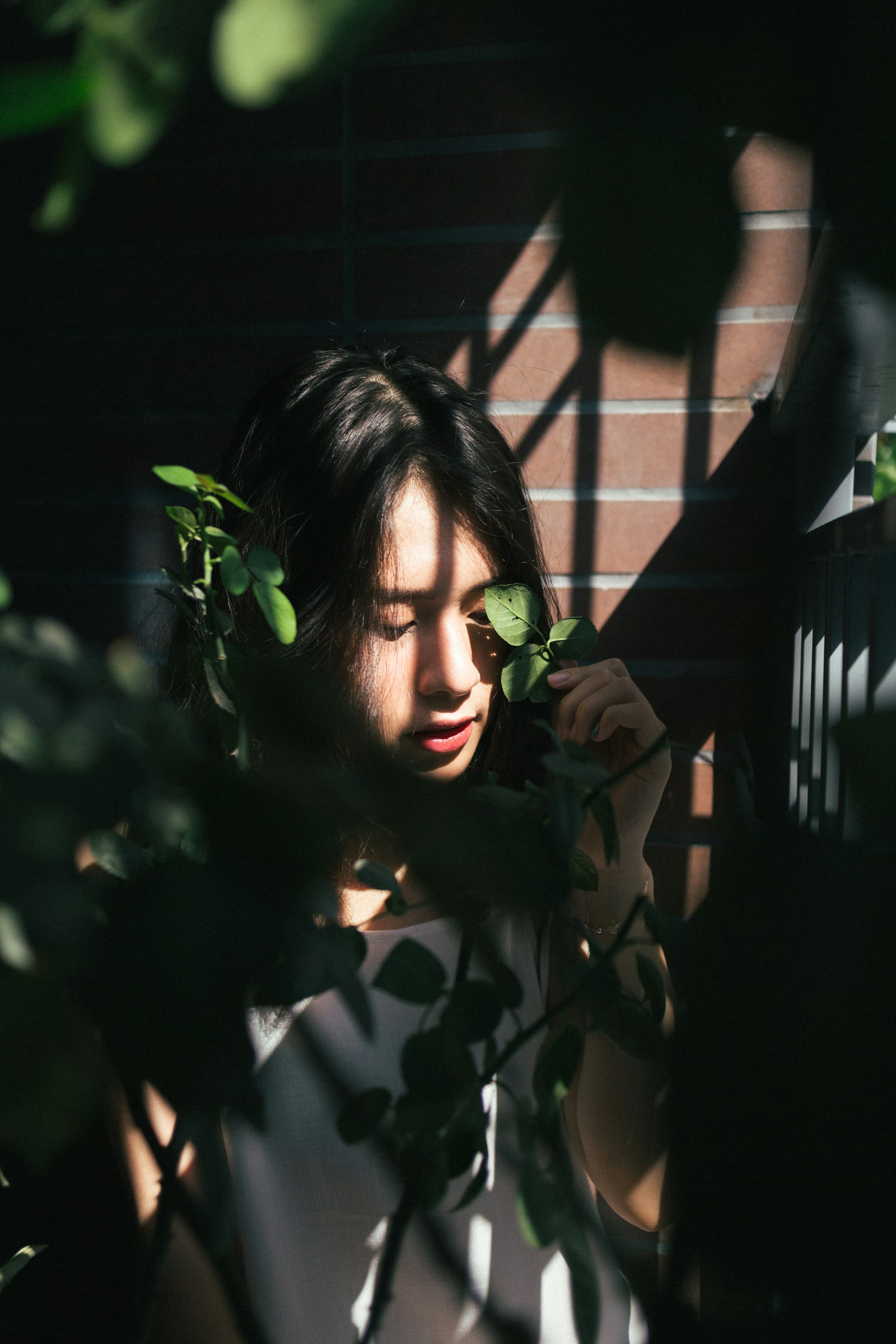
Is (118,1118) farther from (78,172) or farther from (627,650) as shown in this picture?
(627,650)

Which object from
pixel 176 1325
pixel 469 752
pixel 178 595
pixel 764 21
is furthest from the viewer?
pixel 469 752

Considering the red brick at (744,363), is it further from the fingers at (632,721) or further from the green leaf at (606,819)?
the green leaf at (606,819)

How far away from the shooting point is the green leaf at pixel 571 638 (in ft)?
2.76

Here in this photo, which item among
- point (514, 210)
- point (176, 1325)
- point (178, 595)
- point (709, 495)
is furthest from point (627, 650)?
point (176, 1325)

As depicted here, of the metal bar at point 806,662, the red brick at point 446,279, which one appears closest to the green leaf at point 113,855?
the metal bar at point 806,662

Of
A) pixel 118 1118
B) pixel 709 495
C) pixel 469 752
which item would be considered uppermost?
pixel 709 495

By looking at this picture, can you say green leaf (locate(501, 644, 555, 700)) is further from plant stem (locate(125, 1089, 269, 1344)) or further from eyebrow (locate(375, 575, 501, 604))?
plant stem (locate(125, 1089, 269, 1344))

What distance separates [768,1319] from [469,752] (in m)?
0.99

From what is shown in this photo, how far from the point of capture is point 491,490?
121 centimetres

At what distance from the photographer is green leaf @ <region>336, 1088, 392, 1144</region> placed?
258 mm

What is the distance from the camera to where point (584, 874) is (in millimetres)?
490

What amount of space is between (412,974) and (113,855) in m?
0.09

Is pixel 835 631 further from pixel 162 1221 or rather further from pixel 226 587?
pixel 162 1221

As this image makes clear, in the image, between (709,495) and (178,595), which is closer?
(178,595)
